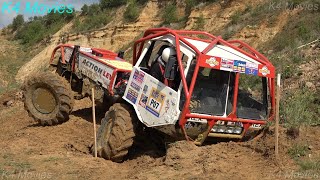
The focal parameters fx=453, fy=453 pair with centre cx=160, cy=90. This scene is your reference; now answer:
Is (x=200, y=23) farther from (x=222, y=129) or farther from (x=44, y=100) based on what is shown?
(x=222, y=129)

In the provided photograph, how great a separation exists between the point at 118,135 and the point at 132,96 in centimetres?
81

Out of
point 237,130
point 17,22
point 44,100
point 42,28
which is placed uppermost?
point 17,22

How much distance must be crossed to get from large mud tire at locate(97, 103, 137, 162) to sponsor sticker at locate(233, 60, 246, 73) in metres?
2.08

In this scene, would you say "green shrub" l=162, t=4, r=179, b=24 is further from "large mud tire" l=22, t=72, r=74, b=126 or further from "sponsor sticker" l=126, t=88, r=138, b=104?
"sponsor sticker" l=126, t=88, r=138, b=104

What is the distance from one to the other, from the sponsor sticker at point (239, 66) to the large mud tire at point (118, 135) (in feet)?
6.82

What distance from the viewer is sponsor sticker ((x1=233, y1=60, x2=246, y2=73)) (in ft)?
23.5

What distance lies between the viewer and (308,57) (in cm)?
1279

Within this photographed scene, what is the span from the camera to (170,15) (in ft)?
100

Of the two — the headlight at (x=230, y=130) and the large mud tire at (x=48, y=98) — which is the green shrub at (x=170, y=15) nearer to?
the large mud tire at (x=48, y=98)

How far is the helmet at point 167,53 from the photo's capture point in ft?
25.3

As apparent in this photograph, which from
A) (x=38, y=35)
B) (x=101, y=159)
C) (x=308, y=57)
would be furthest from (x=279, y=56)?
(x=38, y=35)

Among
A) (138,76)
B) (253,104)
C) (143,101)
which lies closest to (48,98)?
(138,76)

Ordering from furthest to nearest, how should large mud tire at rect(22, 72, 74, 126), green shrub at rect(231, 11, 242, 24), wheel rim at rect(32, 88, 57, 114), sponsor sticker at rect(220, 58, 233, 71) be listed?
green shrub at rect(231, 11, 242, 24) → wheel rim at rect(32, 88, 57, 114) → large mud tire at rect(22, 72, 74, 126) → sponsor sticker at rect(220, 58, 233, 71)

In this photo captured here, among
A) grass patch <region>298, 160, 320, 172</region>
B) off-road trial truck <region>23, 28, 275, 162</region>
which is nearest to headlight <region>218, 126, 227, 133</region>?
off-road trial truck <region>23, 28, 275, 162</region>
